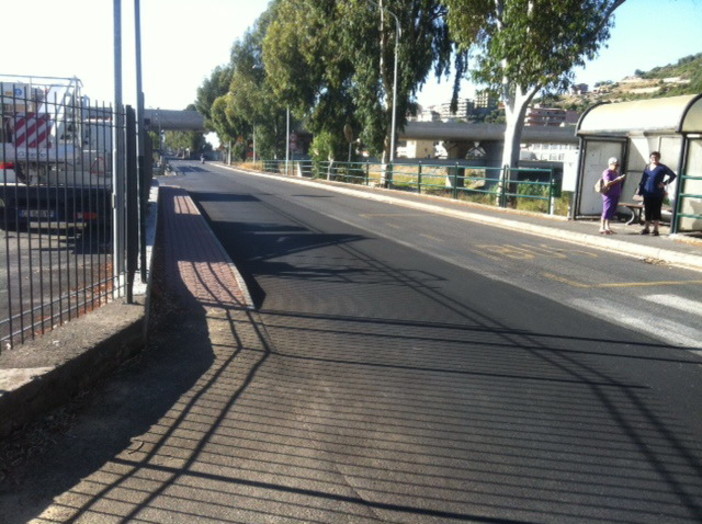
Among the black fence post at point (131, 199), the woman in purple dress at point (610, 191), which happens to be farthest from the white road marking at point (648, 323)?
the woman in purple dress at point (610, 191)

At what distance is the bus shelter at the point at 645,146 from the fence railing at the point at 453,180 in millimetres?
1534

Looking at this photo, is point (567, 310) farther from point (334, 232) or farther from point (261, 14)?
point (261, 14)

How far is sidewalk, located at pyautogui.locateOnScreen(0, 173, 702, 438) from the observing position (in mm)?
4078

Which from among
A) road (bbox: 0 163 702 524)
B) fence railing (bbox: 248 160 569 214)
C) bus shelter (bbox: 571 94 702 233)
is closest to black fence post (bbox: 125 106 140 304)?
road (bbox: 0 163 702 524)

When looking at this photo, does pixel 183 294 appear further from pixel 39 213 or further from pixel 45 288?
pixel 39 213

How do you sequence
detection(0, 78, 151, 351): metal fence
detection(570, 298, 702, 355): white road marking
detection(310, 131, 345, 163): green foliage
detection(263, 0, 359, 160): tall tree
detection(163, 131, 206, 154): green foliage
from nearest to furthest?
detection(0, 78, 151, 351): metal fence, detection(570, 298, 702, 355): white road marking, detection(263, 0, 359, 160): tall tree, detection(310, 131, 345, 163): green foliage, detection(163, 131, 206, 154): green foliage

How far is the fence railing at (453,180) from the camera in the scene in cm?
2016

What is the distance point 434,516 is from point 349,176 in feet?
112

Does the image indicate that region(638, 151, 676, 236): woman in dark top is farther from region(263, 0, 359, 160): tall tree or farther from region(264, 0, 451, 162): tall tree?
region(263, 0, 359, 160): tall tree

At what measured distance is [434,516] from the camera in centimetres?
324

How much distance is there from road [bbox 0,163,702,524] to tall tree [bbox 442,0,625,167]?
13.0m

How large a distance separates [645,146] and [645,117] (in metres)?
1.09

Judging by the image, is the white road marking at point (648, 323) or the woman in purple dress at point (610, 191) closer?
→ the white road marking at point (648, 323)

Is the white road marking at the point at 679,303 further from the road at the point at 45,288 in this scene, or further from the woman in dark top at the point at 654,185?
the road at the point at 45,288
